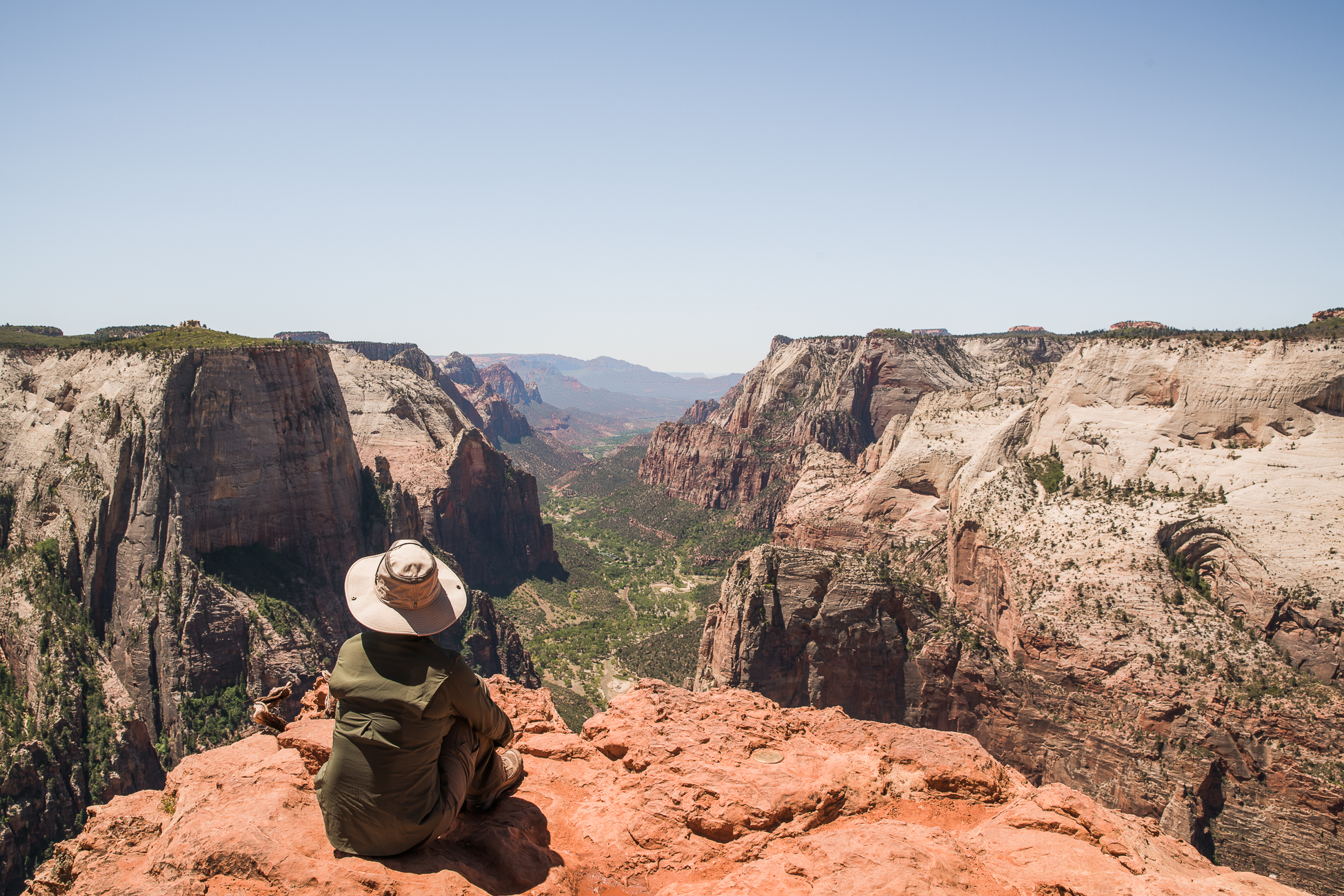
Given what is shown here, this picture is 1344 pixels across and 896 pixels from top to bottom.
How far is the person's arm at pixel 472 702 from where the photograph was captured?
6.62m

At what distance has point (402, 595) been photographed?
245 inches

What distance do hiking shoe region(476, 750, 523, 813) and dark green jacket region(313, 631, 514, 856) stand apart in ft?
4.09

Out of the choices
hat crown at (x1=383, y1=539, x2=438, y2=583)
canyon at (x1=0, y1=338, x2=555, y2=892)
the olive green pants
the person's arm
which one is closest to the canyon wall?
the olive green pants

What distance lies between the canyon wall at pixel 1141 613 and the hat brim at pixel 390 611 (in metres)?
26.5

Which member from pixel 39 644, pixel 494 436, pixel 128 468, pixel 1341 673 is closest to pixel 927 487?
pixel 1341 673

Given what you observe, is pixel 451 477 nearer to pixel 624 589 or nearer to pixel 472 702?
pixel 624 589

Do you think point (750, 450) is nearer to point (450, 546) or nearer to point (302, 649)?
point (450, 546)

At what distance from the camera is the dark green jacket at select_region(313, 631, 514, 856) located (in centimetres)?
628

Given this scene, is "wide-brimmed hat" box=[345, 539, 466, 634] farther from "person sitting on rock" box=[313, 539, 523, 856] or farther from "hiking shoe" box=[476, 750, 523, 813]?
"hiking shoe" box=[476, 750, 523, 813]

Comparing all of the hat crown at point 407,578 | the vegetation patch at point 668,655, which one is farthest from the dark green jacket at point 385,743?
the vegetation patch at point 668,655

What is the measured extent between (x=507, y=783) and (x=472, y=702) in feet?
6.17

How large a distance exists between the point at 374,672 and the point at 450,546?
7289 centimetres

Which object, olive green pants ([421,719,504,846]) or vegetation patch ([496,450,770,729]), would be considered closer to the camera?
olive green pants ([421,719,504,846])

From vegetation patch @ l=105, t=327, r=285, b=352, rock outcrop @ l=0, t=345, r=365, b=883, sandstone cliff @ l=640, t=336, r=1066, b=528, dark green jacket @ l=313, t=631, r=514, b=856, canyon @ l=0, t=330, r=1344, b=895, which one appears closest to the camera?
dark green jacket @ l=313, t=631, r=514, b=856
